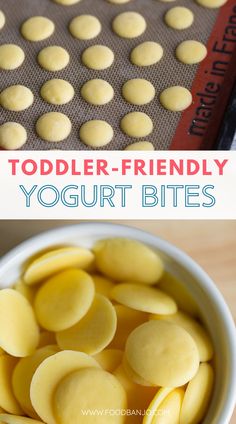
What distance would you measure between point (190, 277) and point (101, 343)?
7 cm

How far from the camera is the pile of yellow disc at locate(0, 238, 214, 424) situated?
366 mm

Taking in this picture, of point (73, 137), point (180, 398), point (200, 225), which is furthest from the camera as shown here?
point (73, 137)

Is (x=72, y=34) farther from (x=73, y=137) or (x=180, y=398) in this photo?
(x=180, y=398)

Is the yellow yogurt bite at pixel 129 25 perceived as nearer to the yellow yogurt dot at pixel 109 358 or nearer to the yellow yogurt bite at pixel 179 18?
the yellow yogurt bite at pixel 179 18

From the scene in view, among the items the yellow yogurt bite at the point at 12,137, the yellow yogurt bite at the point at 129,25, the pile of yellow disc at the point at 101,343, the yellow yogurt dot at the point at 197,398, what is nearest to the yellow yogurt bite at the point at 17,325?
the pile of yellow disc at the point at 101,343

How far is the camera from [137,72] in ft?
2.19

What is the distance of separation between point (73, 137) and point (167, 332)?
301 millimetres

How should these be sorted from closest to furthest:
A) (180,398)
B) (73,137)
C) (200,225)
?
(180,398)
(200,225)
(73,137)

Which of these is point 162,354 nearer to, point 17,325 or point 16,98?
point 17,325

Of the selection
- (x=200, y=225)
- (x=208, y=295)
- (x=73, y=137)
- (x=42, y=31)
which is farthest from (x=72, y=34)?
(x=208, y=295)

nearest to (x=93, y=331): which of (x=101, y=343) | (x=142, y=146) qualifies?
(x=101, y=343)

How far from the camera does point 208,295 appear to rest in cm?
39

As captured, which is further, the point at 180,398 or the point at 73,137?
the point at 73,137

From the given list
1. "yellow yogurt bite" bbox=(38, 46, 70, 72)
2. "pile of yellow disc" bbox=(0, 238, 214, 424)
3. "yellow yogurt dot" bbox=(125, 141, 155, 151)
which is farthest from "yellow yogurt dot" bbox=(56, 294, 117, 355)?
"yellow yogurt bite" bbox=(38, 46, 70, 72)
